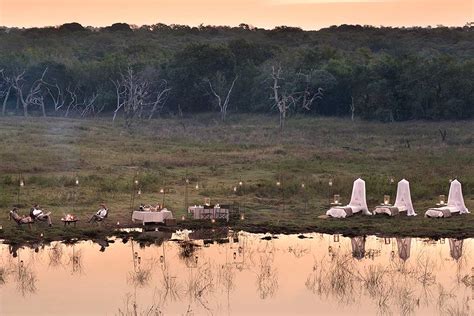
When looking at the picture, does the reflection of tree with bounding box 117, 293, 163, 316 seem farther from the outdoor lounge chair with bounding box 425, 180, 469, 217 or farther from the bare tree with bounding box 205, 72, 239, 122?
the bare tree with bounding box 205, 72, 239, 122

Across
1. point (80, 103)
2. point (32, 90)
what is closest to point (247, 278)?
→ point (32, 90)

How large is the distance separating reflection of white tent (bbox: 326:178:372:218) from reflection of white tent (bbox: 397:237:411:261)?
3521 mm

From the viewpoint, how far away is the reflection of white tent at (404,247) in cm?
2966

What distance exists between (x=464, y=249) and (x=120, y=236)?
34.4ft

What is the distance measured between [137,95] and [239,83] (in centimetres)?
1368

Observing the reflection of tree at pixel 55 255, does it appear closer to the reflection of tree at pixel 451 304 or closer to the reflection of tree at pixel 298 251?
the reflection of tree at pixel 298 251

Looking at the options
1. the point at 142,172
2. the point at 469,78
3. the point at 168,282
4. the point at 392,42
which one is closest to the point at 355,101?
the point at 469,78

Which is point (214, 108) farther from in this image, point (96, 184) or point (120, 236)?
point (120, 236)

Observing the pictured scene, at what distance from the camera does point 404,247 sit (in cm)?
3095

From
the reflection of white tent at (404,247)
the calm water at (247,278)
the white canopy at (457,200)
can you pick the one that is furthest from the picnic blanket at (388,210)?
the calm water at (247,278)

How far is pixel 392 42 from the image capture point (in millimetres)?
140625

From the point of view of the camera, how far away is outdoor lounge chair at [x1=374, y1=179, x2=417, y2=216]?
35.8 m

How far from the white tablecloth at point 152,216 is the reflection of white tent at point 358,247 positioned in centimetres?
621

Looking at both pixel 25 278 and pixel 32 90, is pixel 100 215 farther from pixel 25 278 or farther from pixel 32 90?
pixel 32 90
